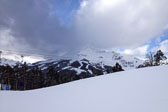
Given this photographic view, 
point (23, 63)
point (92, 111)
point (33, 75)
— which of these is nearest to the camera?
point (92, 111)

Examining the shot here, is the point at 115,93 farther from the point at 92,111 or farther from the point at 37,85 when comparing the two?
the point at 37,85

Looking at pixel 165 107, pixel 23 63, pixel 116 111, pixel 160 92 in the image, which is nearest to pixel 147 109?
pixel 165 107

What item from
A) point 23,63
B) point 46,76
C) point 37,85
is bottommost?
point 37,85

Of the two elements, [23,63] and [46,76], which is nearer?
[23,63]

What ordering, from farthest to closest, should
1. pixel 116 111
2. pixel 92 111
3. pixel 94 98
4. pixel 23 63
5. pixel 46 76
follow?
1. pixel 46 76
2. pixel 23 63
3. pixel 94 98
4. pixel 92 111
5. pixel 116 111

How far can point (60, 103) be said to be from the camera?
395 cm

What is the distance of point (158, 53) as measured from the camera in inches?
1149

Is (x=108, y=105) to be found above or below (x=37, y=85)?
above

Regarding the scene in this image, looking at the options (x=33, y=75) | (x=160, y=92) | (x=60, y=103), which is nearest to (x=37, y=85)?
(x=33, y=75)

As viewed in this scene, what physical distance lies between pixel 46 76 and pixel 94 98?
28233mm

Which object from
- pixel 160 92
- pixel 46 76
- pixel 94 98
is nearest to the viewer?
pixel 160 92

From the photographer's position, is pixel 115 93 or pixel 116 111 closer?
pixel 116 111

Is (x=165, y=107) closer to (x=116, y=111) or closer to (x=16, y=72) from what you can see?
(x=116, y=111)

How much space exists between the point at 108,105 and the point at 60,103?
5.17 feet
